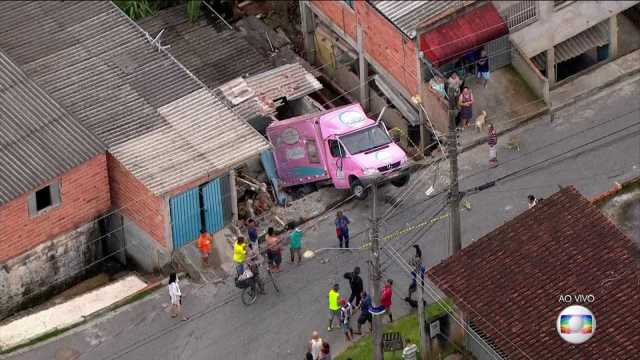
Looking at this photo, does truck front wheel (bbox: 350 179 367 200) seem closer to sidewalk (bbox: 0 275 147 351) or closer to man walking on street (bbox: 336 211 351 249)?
man walking on street (bbox: 336 211 351 249)

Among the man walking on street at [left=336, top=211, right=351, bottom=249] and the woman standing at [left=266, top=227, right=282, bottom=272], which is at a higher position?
the man walking on street at [left=336, top=211, right=351, bottom=249]

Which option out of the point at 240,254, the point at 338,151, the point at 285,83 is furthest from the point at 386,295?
the point at 285,83

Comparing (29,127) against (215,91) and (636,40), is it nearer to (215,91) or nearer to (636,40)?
(215,91)

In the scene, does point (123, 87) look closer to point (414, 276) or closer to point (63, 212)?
point (63, 212)

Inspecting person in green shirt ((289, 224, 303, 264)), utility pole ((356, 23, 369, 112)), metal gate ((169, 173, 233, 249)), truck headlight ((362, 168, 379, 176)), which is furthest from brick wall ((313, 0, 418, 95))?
metal gate ((169, 173, 233, 249))

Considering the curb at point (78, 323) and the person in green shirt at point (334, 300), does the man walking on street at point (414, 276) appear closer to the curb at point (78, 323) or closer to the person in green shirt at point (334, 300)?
the person in green shirt at point (334, 300)

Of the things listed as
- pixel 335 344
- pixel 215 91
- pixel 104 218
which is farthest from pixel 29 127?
pixel 335 344
